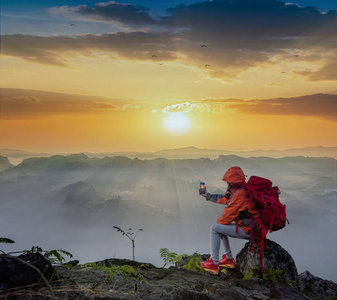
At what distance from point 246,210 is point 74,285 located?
5.90 m

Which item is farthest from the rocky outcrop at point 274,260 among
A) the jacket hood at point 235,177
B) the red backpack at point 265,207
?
the jacket hood at point 235,177

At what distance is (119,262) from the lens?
31.5ft

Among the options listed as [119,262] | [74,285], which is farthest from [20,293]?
[119,262]

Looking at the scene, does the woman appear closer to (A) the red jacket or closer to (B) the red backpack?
(A) the red jacket

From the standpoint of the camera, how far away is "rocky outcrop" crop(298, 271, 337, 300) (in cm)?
1171

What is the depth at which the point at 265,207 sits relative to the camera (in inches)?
365

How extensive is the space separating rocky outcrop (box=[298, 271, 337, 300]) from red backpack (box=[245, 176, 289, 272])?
4.05 meters

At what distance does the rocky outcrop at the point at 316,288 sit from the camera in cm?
1171

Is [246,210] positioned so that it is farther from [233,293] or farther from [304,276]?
[304,276]

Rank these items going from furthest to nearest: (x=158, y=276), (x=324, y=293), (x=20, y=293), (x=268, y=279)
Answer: (x=324, y=293)
(x=268, y=279)
(x=158, y=276)
(x=20, y=293)

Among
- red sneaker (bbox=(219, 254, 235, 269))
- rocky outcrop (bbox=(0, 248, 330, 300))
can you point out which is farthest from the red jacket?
rocky outcrop (bbox=(0, 248, 330, 300))

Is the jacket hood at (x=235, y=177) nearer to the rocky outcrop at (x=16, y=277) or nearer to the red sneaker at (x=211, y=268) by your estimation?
the red sneaker at (x=211, y=268)

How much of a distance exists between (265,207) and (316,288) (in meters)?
5.52

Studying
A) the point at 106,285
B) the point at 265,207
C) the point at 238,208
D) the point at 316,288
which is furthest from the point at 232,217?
the point at 316,288
